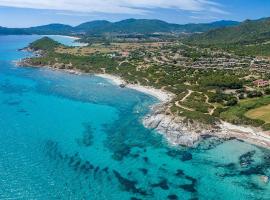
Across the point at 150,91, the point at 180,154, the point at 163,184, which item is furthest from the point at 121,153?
the point at 150,91

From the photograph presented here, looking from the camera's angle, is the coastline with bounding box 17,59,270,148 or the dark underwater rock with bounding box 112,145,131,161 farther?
the coastline with bounding box 17,59,270,148

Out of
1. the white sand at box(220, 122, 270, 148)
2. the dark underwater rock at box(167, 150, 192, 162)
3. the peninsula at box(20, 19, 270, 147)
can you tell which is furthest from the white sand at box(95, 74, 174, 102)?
the dark underwater rock at box(167, 150, 192, 162)

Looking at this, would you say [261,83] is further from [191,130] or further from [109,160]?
[109,160]

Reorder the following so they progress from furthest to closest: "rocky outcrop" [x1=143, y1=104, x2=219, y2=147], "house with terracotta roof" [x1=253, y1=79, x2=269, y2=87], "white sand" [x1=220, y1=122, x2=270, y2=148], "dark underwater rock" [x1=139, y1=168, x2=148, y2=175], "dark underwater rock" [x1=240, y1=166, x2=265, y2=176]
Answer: "house with terracotta roof" [x1=253, y1=79, x2=269, y2=87], "rocky outcrop" [x1=143, y1=104, x2=219, y2=147], "white sand" [x1=220, y1=122, x2=270, y2=148], "dark underwater rock" [x1=240, y1=166, x2=265, y2=176], "dark underwater rock" [x1=139, y1=168, x2=148, y2=175]

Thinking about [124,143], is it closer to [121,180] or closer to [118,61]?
[121,180]

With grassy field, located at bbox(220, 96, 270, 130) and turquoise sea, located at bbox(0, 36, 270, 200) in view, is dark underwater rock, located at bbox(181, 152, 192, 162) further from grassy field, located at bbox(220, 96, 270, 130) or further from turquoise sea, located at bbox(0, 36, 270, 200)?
grassy field, located at bbox(220, 96, 270, 130)

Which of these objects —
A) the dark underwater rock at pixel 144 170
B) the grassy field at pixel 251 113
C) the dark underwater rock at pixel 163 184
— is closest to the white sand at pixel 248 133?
the grassy field at pixel 251 113
